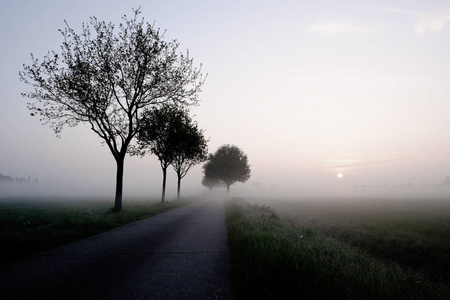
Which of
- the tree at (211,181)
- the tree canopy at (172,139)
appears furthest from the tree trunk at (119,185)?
the tree at (211,181)

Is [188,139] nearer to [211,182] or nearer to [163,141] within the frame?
[163,141]

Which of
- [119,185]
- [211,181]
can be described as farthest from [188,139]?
[211,181]

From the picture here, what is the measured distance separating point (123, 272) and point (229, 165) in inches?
2614

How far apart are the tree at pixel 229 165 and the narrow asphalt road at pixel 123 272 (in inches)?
2492

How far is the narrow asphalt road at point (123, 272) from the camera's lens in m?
4.43

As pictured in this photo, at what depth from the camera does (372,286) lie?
4215 millimetres

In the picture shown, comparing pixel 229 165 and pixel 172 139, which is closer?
pixel 172 139

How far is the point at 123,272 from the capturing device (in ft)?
18.2

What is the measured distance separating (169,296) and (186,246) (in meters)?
4.13

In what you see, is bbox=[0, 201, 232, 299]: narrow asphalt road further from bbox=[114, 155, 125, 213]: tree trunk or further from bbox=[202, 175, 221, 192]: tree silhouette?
bbox=[202, 175, 221, 192]: tree silhouette

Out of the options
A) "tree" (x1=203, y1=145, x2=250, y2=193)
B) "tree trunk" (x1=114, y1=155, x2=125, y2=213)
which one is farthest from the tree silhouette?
"tree trunk" (x1=114, y1=155, x2=125, y2=213)

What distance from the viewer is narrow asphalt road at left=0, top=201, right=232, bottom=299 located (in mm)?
4426

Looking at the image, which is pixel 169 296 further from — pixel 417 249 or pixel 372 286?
pixel 417 249

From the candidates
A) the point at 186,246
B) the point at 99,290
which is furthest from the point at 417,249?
the point at 99,290
